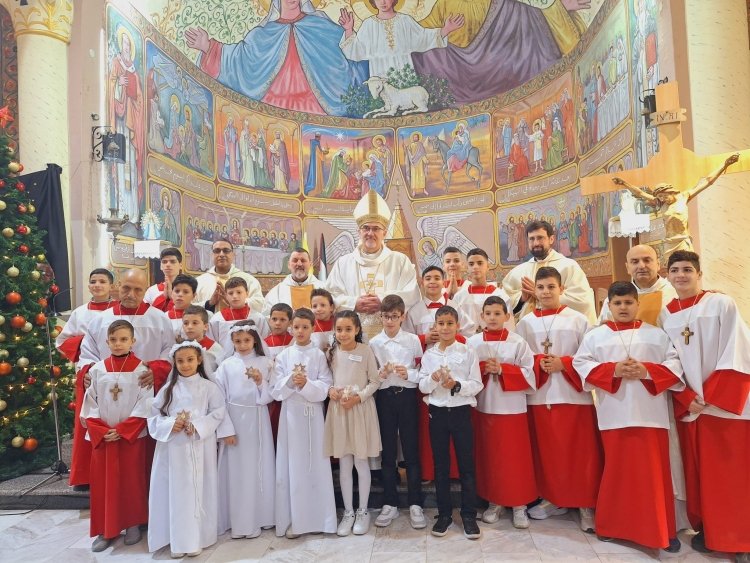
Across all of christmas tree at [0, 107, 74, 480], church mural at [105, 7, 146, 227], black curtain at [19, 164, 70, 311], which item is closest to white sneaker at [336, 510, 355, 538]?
christmas tree at [0, 107, 74, 480]

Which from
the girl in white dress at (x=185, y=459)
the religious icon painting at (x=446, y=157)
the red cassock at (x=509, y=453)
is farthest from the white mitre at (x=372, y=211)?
the religious icon painting at (x=446, y=157)

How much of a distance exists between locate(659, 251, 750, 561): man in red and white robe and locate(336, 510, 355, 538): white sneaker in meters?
2.38

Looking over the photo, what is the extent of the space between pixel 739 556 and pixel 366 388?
2.65 meters

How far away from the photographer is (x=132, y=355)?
13.5ft

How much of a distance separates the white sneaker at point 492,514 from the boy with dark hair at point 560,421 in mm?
257

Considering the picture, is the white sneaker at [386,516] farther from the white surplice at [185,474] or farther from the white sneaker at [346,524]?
the white surplice at [185,474]

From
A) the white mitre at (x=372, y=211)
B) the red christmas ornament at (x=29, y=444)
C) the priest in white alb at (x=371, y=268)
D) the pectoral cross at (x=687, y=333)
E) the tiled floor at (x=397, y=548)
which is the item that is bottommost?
the tiled floor at (x=397, y=548)

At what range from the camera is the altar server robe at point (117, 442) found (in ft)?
12.8

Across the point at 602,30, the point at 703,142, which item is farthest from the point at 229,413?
the point at 602,30

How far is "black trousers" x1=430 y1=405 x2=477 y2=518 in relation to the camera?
3.86 meters

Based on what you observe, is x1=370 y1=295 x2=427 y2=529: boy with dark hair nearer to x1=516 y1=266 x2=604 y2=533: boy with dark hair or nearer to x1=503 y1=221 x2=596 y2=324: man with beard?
x1=516 y1=266 x2=604 y2=533: boy with dark hair

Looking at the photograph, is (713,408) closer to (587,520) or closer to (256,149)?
(587,520)

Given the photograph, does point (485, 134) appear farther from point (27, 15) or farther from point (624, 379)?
point (624, 379)

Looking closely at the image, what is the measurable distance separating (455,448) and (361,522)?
911mm
